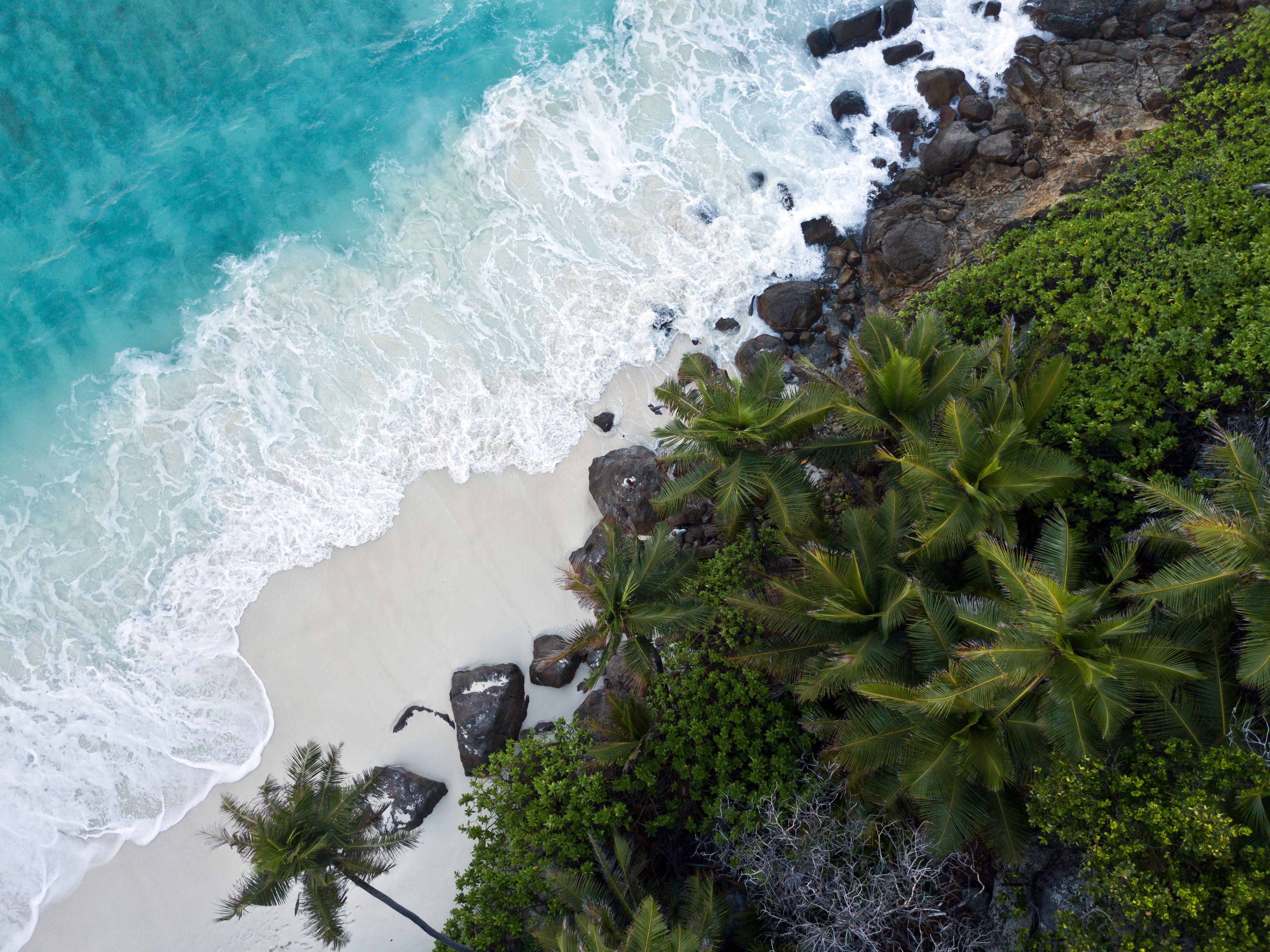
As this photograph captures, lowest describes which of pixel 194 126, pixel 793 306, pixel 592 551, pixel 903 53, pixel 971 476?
pixel 592 551

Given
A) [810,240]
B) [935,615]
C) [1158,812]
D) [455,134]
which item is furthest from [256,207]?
[1158,812]

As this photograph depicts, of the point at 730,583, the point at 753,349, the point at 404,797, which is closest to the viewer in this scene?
the point at 730,583

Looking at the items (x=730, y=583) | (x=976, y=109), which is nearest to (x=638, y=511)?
(x=730, y=583)

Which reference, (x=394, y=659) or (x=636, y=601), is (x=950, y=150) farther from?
(x=394, y=659)

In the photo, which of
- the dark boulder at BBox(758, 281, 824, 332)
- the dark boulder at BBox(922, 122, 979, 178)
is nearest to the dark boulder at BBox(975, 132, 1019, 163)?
the dark boulder at BBox(922, 122, 979, 178)

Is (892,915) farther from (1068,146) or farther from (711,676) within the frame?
(1068,146)

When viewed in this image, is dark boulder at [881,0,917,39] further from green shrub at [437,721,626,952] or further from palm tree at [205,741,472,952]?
palm tree at [205,741,472,952]
